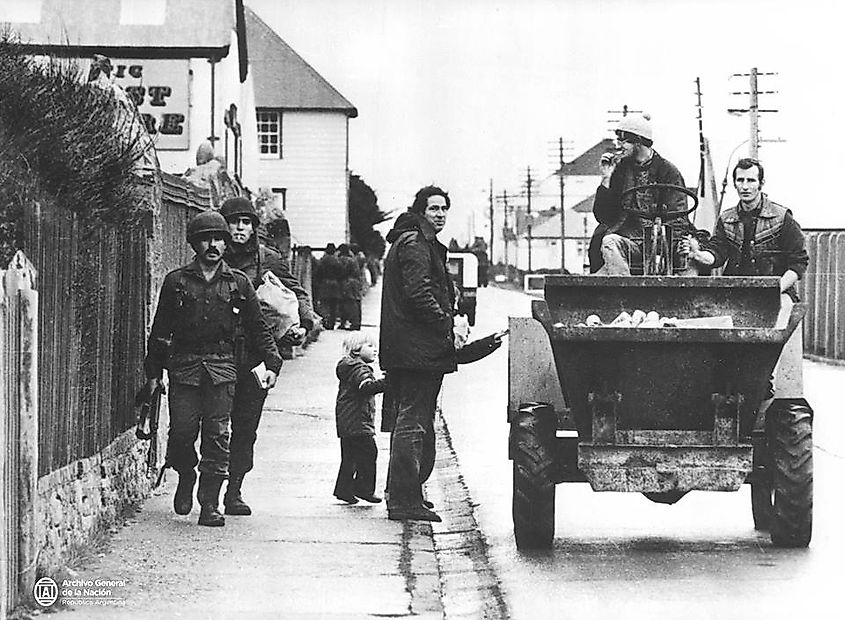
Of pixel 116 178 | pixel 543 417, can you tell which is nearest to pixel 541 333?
pixel 543 417

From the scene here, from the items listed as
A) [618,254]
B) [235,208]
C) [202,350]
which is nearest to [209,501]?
[202,350]

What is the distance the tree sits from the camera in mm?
78625

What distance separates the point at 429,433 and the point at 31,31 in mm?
21030

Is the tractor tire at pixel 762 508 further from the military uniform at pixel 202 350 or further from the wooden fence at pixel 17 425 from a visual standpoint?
the wooden fence at pixel 17 425

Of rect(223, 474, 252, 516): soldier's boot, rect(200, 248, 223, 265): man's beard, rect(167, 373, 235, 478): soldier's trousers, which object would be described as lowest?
rect(223, 474, 252, 516): soldier's boot

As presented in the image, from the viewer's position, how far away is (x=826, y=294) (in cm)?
3281

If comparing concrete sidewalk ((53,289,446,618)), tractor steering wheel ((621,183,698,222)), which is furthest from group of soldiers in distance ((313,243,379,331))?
tractor steering wheel ((621,183,698,222))

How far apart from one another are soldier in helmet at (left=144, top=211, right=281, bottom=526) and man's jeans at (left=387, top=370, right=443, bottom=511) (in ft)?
3.41

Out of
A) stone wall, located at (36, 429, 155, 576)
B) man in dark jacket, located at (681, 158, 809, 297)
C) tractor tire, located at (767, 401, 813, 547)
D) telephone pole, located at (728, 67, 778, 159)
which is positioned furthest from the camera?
telephone pole, located at (728, 67, 778, 159)

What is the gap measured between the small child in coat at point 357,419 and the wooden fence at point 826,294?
21321 mm

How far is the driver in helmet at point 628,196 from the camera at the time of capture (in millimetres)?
11375

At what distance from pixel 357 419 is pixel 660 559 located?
2455 millimetres

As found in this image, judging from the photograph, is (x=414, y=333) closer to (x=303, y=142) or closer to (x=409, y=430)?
(x=409, y=430)

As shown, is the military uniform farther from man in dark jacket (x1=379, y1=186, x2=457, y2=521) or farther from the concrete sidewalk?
man in dark jacket (x1=379, y1=186, x2=457, y2=521)
